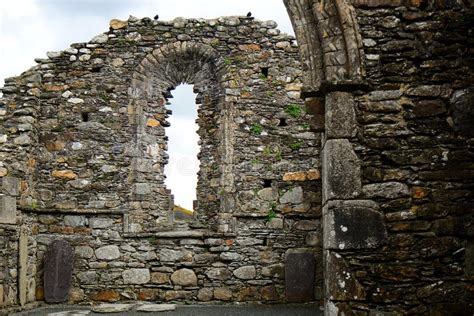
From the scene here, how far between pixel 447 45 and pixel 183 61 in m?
5.97

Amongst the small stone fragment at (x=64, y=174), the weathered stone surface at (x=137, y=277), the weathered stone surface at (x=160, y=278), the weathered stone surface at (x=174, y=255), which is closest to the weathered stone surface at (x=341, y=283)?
the weathered stone surface at (x=174, y=255)

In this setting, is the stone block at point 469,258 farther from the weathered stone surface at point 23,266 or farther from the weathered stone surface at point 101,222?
the weathered stone surface at point 23,266

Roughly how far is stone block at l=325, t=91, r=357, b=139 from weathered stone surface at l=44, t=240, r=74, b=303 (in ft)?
19.8

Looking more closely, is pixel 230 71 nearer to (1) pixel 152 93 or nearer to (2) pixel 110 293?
(1) pixel 152 93

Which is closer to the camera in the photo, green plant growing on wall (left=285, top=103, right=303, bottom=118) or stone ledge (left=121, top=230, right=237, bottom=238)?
stone ledge (left=121, top=230, right=237, bottom=238)

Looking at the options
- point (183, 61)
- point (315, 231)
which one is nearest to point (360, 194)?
point (315, 231)

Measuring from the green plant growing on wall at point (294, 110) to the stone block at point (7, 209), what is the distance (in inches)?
185

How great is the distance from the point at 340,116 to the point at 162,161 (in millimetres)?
5650

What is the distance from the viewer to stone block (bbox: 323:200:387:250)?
160 inches

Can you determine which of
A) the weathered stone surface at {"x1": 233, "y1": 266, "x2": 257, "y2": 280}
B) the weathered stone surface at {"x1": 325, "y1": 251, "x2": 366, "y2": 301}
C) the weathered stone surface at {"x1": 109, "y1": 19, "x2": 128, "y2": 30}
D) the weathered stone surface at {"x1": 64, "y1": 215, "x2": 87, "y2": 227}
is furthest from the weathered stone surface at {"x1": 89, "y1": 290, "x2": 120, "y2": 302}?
the weathered stone surface at {"x1": 325, "y1": 251, "x2": 366, "y2": 301}

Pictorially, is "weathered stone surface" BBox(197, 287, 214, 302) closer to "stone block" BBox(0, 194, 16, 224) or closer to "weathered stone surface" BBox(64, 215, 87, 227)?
"weathered stone surface" BBox(64, 215, 87, 227)

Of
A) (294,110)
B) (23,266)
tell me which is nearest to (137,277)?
(23,266)

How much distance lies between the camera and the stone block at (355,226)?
4.05 metres

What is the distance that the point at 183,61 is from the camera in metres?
9.54
